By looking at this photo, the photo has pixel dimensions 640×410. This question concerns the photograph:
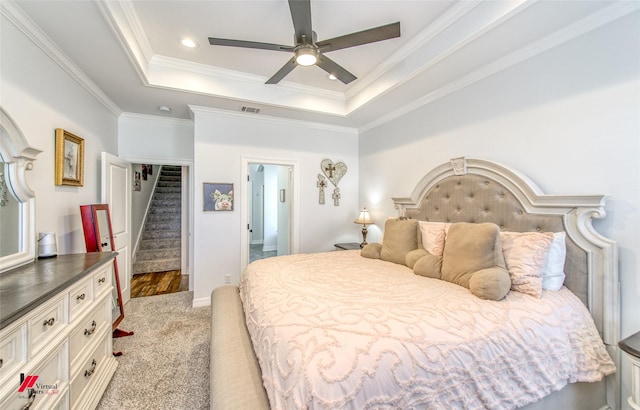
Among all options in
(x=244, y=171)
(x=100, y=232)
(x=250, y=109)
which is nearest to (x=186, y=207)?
(x=244, y=171)

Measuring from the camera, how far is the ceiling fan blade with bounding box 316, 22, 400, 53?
1828 mm

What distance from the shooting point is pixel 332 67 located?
226cm

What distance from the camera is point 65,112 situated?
93.4 inches

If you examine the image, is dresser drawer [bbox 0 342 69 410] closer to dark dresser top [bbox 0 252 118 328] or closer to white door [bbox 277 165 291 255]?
dark dresser top [bbox 0 252 118 328]

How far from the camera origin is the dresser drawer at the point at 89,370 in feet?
4.99

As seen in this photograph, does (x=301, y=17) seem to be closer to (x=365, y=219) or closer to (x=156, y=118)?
(x=365, y=219)

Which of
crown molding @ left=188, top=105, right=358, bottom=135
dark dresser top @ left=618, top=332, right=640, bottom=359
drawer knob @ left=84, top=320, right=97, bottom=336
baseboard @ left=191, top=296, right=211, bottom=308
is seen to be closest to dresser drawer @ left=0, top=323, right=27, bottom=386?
drawer knob @ left=84, top=320, right=97, bottom=336

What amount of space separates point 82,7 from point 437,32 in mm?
2630

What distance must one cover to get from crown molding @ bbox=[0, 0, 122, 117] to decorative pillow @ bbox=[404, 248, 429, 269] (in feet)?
11.0

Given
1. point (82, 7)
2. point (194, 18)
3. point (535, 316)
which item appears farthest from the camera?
point (194, 18)

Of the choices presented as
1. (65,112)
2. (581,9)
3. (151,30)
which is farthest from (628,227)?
(65,112)

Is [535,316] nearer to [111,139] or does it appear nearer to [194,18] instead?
[194,18]

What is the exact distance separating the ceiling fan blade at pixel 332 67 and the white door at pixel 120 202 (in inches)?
104

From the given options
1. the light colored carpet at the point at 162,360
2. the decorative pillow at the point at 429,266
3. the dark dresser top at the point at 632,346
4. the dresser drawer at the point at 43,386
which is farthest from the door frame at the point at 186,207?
the dark dresser top at the point at 632,346
